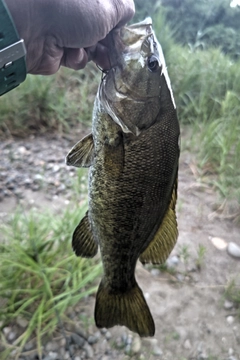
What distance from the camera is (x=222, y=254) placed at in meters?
2.80

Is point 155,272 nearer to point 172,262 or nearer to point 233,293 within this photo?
point 172,262

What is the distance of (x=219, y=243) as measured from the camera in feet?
9.47

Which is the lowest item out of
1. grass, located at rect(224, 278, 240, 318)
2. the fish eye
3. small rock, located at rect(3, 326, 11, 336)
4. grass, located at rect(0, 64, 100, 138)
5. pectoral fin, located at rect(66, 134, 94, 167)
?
grass, located at rect(224, 278, 240, 318)

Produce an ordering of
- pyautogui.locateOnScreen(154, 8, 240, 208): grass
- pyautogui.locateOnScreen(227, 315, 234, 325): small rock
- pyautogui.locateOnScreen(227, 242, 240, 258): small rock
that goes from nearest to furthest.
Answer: pyautogui.locateOnScreen(227, 315, 234, 325): small rock, pyautogui.locateOnScreen(227, 242, 240, 258): small rock, pyautogui.locateOnScreen(154, 8, 240, 208): grass

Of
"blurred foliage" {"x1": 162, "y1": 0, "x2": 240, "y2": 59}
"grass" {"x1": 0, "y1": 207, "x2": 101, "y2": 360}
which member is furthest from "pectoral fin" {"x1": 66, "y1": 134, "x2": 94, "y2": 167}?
"blurred foliage" {"x1": 162, "y1": 0, "x2": 240, "y2": 59}

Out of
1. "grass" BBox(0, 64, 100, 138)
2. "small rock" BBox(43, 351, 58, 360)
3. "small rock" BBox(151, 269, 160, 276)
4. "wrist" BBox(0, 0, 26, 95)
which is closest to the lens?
"wrist" BBox(0, 0, 26, 95)

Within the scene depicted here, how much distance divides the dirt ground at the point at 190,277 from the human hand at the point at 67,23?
1.44 meters

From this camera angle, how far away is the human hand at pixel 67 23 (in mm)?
1355

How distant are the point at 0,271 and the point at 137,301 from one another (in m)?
0.92

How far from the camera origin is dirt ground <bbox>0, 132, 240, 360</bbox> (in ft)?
7.22

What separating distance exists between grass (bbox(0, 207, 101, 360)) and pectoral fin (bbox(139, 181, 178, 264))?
70 cm

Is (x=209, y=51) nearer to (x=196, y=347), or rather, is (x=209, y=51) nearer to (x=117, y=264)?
(x=196, y=347)

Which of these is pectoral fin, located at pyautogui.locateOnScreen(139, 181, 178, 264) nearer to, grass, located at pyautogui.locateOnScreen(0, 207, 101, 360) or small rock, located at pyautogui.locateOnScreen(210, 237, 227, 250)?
grass, located at pyautogui.locateOnScreen(0, 207, 101, 360)

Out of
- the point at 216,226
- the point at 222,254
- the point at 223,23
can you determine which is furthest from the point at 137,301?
the point at 223,23
